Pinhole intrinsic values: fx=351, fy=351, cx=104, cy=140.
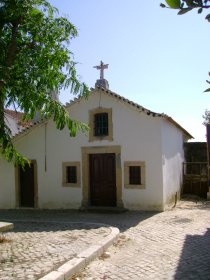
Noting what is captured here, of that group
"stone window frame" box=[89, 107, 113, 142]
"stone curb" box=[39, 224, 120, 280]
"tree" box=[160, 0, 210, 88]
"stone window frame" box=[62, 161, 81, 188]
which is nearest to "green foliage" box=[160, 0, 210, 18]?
"tree" box=[160, 0, 210, 88]

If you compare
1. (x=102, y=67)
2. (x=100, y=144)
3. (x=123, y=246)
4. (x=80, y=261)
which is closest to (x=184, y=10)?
(x=80, y=261)

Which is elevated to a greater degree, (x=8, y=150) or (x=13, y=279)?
(x=8, y=150)

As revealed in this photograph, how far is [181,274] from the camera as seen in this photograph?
19.9 ft

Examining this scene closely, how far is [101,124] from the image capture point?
47.2ft

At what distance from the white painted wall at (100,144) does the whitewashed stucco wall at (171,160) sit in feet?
0.13

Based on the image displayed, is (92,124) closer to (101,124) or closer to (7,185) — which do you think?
(101,124)

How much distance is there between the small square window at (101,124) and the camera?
1429 cm

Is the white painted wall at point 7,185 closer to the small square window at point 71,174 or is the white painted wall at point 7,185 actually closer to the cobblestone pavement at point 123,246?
the small square window at point 71,174

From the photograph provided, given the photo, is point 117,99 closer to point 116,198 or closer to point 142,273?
point 116,198

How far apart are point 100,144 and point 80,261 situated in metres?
8.05

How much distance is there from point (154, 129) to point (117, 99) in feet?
6.28

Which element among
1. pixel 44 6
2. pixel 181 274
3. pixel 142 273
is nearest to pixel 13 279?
pixel 142 273

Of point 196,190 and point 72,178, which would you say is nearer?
point 72,178

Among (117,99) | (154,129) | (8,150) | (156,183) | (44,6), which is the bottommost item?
(156,183)
